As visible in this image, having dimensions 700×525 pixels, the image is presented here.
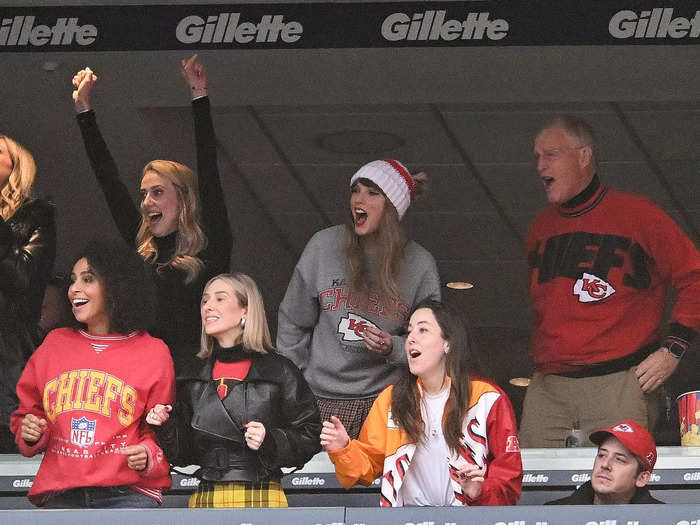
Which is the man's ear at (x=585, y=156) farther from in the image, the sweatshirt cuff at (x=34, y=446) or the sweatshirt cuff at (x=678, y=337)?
the sweatshirt cuff at (x=34, y=446)

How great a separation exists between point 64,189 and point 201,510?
5.25m

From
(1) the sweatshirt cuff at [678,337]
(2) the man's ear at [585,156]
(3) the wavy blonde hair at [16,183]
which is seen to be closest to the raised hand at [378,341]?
(1) the sweatshirt cuff at [678,337]

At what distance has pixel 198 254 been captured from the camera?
6641 millimetres

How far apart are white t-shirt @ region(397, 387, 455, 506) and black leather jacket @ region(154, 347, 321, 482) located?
1.19ft

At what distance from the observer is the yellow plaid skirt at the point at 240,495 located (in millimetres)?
5637

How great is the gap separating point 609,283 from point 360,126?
337 centimetres

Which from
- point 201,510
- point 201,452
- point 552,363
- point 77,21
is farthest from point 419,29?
point 201,510

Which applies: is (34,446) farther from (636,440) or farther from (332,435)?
(636,440)

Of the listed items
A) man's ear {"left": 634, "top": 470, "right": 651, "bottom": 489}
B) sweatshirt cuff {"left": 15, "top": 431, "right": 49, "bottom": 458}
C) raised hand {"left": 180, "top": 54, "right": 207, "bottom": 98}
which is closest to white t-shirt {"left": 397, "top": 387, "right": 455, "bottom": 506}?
man's ear {"left": 634, "top": 470, "right": 651, "bottom": 489}

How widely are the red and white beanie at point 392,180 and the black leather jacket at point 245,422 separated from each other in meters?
1.16

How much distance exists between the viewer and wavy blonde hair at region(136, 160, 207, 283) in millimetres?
6574

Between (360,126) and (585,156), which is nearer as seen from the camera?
(585,156)

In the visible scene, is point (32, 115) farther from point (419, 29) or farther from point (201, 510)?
point (201, 510)

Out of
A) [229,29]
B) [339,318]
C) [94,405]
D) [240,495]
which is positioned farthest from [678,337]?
[229,29]
